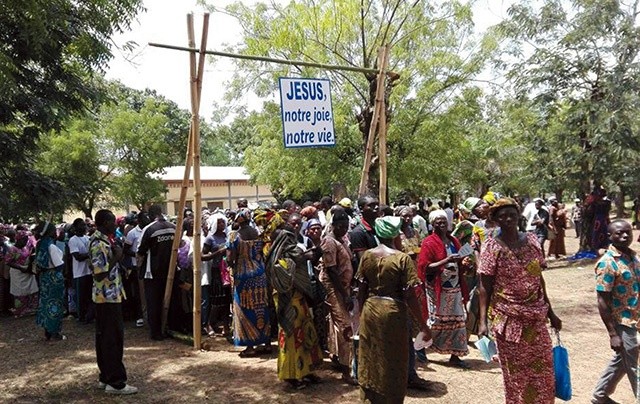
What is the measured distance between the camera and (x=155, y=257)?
753 centimetres

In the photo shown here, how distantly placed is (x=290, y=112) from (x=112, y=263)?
2820 mm

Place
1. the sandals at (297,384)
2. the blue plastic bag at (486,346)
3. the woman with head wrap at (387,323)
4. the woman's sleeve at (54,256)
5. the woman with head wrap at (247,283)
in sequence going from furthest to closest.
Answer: the woman's sleeve at (54,256) → the woman with head wrap at (247,283) → the sandals at (297,384) → the blue plastic bag at (486,346) → the woman with head wrap at (387,323)

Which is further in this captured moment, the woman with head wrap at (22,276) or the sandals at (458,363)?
the woman with head wrap at (22,276)

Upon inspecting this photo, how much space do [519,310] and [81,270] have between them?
7.18m

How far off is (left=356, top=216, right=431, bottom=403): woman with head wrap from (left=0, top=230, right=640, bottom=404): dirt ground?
3.92 ft

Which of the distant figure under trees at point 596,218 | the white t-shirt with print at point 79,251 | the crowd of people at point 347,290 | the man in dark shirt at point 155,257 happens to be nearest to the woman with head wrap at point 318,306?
the crowd of people at point 347,290

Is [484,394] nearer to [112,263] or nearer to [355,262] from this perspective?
[355,262]

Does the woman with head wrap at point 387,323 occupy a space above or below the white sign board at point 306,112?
below

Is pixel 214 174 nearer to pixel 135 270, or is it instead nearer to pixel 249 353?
pixel 135 270

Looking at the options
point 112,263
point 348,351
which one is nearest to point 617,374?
point 348,351

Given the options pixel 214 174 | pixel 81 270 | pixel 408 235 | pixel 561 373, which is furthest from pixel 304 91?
pixel 214 174

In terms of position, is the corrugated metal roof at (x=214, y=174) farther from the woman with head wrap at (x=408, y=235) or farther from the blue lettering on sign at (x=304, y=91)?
the woman with head wrap at (x=408, y=235)

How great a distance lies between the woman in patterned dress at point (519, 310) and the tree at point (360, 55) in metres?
11.0

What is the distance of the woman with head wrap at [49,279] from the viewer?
766cm
